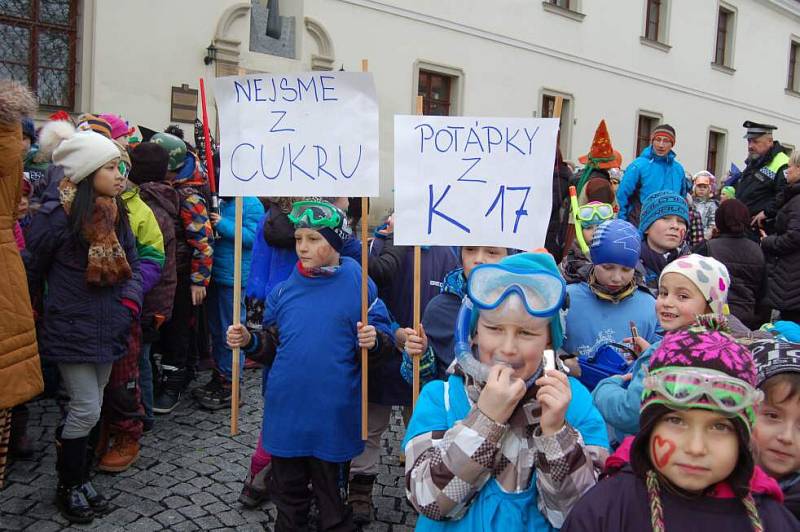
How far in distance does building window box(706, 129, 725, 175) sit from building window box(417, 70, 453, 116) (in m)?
11.7

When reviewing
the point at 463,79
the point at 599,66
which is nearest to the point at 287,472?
the point at 463,79

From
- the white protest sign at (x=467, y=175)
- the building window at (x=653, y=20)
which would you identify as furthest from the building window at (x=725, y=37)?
the white protest sign at (x=467, y=175)

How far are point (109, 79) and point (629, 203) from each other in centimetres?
797

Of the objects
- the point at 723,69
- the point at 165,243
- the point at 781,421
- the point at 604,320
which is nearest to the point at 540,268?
the point at 781,421

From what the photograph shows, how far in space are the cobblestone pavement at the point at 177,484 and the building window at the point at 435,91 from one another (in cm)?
1159

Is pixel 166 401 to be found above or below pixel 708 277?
below

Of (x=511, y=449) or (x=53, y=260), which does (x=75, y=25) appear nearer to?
(x=53, y=260)

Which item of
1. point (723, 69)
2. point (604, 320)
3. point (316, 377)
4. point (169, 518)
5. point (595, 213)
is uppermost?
point (723, 69)

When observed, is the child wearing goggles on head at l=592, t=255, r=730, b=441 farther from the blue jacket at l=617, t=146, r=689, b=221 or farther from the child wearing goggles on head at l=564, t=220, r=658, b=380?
the blue jacket at l=617, t=146, r=689, b=221

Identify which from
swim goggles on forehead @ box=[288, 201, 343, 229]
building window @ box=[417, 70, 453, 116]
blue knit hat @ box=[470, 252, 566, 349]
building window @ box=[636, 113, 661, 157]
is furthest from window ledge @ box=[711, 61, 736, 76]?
blue knit hat @ box=[470, 252, 566, 349]

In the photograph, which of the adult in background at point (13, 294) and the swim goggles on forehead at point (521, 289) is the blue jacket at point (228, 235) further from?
the swim goggles on forehead at point (521, 289)

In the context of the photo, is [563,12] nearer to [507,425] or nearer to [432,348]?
[432,348]

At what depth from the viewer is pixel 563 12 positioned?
17.1 metres

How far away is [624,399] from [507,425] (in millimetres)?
647
